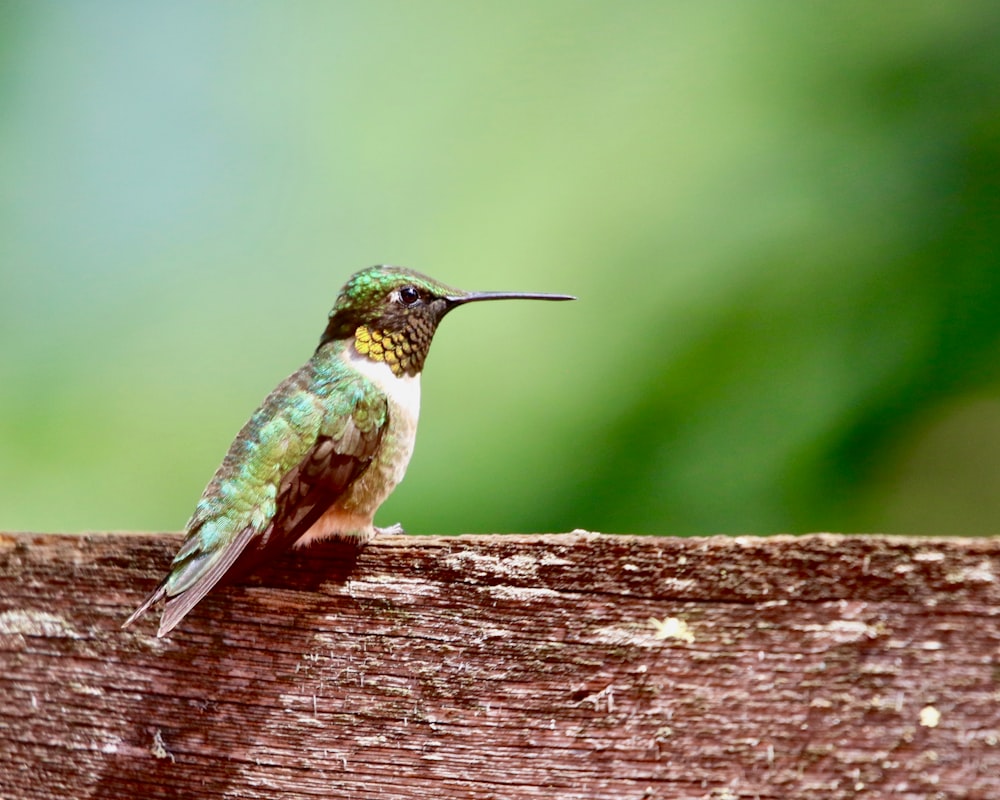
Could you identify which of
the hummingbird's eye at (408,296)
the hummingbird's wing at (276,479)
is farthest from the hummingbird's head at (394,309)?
the hummingbird's wing at (276,479)

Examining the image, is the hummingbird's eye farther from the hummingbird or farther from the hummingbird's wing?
the hummingbird's wing

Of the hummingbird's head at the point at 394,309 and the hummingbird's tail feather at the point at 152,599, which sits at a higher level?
the hummingbird's head at the point at 394,309

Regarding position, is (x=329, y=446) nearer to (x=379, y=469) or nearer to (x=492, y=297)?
(x=379, y=469)

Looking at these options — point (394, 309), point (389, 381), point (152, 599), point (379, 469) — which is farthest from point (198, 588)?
point (394, 309)

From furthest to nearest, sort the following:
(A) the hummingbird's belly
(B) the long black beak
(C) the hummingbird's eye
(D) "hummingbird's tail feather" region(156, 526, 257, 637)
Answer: (C) the hummingbird's eye, (B) the long black beak, (A) the hummingbird's belly, (D) "hummingbird's tail feather" region(156, 526, 257, 637)

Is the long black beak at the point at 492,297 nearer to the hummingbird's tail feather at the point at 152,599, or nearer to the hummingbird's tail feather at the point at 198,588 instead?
the hummingbird's tail feather at the point at 198,588

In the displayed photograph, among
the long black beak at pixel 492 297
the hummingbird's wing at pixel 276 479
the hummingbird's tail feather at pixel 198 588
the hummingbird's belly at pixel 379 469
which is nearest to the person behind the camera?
the hummingbird's tail feather at pixel 198 588

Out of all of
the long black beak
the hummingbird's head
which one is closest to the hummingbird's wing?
the hummingbird's head

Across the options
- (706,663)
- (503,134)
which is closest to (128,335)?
(503,134)
